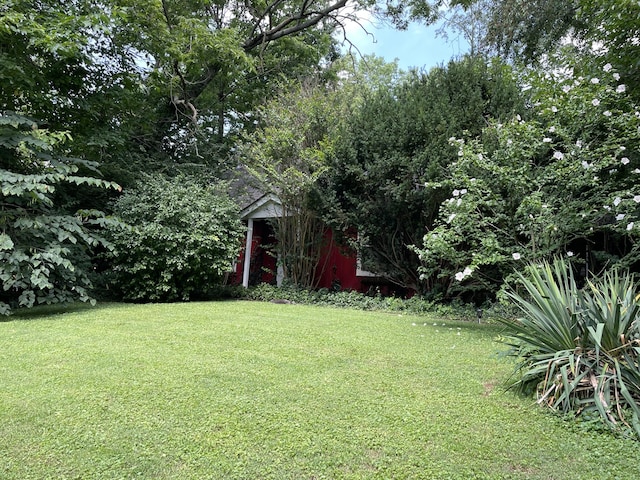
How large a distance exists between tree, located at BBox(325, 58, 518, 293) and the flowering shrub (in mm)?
1244

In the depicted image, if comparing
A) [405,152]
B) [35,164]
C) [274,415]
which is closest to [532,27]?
[405,152]

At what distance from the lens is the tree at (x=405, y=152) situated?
7.28 m

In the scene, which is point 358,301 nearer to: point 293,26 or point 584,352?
point 584,352

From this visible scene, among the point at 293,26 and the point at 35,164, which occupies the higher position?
the point at 293,26

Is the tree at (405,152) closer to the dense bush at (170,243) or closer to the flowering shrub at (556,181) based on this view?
the flowering shrub at (556,181)

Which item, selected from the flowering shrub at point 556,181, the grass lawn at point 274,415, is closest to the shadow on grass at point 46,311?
the grass lawn at point 274,415

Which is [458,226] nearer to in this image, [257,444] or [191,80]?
[257,444]

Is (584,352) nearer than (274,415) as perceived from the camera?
No

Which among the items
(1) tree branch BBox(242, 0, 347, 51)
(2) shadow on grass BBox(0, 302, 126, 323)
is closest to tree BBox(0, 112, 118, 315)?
(2) shadow on grass BBox(0, 302, 126, 323)

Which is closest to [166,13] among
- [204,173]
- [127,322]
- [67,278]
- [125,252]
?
[204,173]

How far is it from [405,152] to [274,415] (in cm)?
607

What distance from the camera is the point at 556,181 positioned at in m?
5.48

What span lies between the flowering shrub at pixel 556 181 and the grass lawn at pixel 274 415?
1.65m

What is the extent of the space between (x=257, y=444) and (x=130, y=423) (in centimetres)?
86
